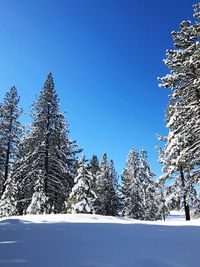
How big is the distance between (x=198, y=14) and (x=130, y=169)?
99.4 ft

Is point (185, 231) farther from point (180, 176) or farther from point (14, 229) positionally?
point (180, 176)

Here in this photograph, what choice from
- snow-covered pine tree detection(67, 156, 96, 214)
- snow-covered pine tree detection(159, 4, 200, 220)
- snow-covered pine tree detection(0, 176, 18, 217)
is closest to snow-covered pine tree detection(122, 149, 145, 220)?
snow-covered pine tree detection(67, 156, 96, 214)

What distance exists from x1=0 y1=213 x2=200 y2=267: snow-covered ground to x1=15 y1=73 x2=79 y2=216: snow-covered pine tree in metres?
15.8

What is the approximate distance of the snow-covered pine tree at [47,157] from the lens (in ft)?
A: 84.4

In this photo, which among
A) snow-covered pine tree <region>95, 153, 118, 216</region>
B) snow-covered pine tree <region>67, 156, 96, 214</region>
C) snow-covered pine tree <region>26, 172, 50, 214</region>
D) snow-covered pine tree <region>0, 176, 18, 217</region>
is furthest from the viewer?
snow-covered pine tree <region>95, 153, 118, 216</region>

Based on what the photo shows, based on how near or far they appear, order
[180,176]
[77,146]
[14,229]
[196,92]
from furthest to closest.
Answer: [77,146], [180,176], [196,92], [14,229]

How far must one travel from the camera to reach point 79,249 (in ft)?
22.6

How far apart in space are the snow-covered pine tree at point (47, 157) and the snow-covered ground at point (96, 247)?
1579cm

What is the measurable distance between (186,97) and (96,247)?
42.1ft

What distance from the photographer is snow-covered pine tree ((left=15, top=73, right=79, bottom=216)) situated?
2572 centimetres

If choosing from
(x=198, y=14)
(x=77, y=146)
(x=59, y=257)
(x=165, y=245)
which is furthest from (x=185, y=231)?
(x=77, y=146)

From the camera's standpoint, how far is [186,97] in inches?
690

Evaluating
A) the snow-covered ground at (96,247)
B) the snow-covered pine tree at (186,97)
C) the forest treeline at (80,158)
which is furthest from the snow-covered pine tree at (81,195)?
the snow-covered ground at (96,247)

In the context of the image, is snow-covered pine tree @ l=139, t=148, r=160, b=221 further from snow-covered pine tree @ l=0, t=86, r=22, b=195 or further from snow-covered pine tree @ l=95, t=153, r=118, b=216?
snow-covered pine tree @ l=0, t=86, r=22, b=195
